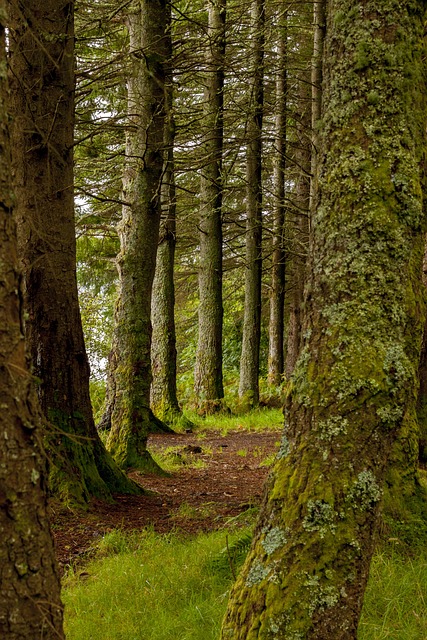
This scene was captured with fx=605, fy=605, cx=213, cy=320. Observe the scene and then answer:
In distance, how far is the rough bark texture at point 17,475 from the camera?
5.46ft

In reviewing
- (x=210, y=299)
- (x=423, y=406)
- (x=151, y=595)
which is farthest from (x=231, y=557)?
(x=210, y=299)

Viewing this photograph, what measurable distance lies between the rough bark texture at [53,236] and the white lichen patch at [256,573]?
294 centimetres

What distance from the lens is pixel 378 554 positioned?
12.4 feet

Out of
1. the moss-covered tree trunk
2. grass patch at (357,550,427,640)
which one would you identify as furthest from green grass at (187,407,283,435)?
the moss-covered tree trunk

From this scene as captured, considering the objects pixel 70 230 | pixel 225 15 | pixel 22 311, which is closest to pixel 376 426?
pixel 22 311

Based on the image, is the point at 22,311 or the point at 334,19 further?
the point at 334,19

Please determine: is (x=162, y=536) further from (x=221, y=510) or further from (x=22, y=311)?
(x=22, y=311)

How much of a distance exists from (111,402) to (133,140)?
3752mm

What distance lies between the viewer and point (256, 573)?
2.50m

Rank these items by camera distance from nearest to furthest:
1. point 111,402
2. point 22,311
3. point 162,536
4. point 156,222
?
1. point 22,311
2. point 162,536
3. point 156,222
4. point 111,402

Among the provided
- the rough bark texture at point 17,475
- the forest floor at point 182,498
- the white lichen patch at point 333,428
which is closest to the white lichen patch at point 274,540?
the white lichen patch at point 333,428

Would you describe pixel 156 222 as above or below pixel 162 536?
above

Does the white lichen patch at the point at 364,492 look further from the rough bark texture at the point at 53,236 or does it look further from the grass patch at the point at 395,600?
the rough bark texture at the point at 53,236

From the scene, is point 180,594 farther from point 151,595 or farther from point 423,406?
point 423,406
